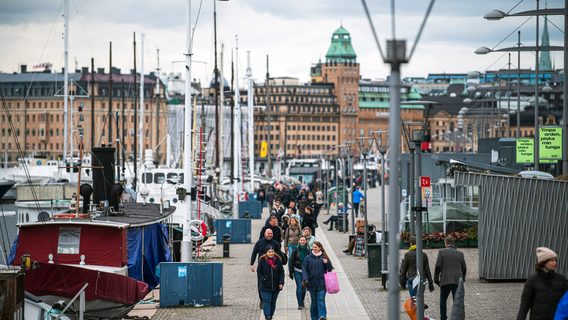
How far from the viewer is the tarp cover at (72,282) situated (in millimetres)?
24297

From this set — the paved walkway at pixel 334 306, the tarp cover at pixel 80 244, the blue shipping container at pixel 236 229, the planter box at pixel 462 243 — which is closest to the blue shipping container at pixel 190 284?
the tarp cover at pixel 80 244

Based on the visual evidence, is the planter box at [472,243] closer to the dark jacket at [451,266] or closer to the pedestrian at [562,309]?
the dark jacket at [451,266]

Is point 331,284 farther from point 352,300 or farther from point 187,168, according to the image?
point 187,168

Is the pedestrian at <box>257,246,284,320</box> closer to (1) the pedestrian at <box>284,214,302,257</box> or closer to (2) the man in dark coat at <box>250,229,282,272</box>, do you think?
(2) the man in dark coat at <box>250,229,282,272</box>

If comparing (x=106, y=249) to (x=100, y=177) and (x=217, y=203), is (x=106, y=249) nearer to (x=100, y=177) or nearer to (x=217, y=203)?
(x=100, y=177)

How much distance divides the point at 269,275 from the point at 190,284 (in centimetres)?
419

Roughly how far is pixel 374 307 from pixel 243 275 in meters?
9.18

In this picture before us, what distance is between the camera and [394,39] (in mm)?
14133

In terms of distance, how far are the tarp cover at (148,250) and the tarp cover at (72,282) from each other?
481cm

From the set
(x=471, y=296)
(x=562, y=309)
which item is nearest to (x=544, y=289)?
(x=562, y=309)

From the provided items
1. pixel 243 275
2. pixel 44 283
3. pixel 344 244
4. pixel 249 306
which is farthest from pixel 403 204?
pixel 44 283

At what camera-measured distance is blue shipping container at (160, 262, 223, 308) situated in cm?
2761

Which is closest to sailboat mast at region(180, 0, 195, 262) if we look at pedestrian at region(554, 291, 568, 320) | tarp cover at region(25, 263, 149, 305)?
tarp cover at region(25, 263, 149, 305)

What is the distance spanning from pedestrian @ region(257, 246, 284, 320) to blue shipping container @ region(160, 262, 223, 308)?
11.8ft
